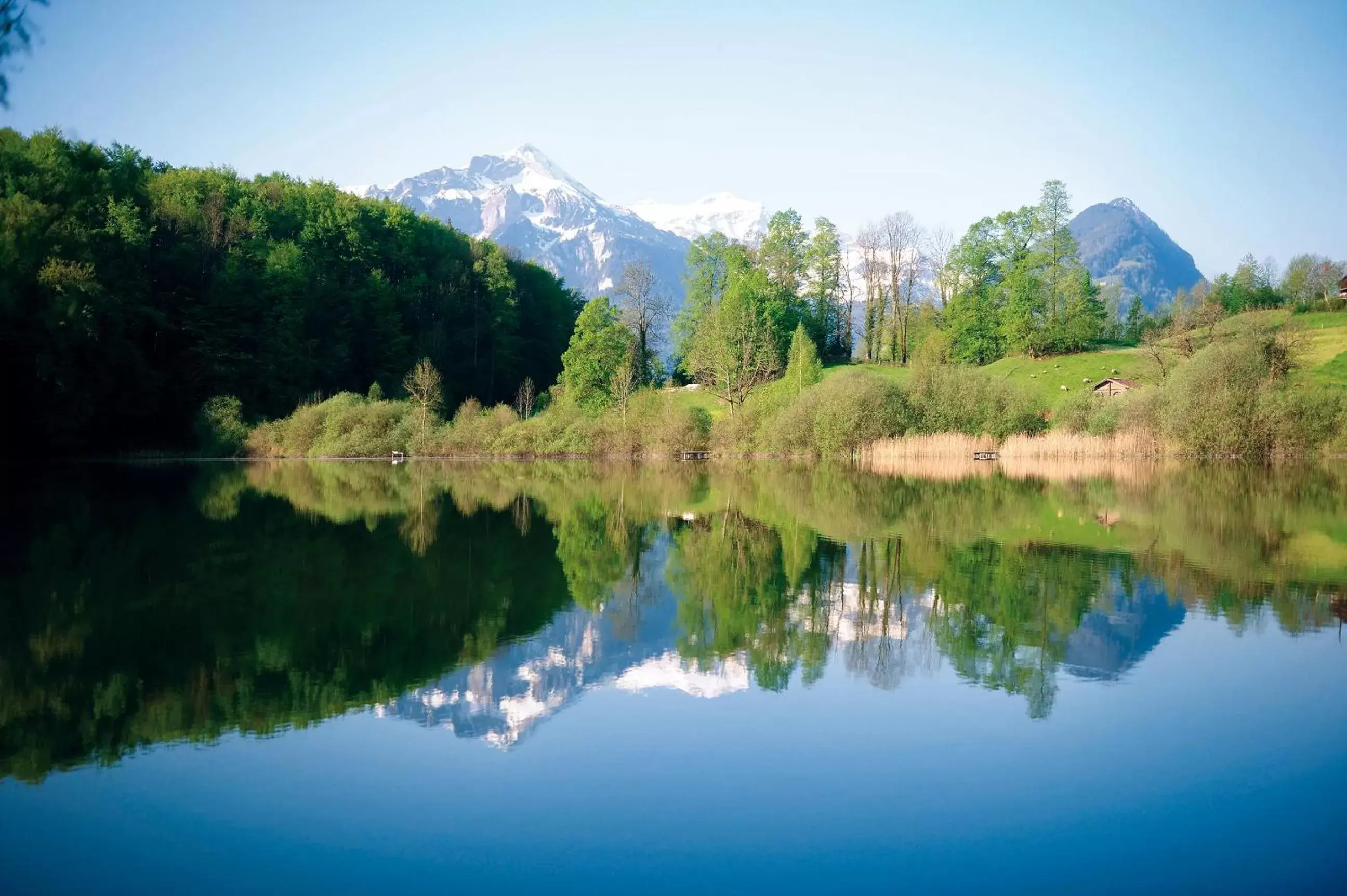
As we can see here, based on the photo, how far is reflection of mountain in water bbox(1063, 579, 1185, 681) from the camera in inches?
395

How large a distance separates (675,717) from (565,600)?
207 inches

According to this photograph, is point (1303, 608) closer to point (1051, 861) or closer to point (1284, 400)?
point (1051, 861)

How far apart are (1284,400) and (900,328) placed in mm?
40943

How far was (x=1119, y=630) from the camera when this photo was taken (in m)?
11.5

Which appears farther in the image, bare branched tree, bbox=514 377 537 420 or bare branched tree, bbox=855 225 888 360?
bare branched tree, bbox=855 225 888 360

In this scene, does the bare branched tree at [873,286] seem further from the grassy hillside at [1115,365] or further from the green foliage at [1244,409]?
the green foliage at [1244,409]

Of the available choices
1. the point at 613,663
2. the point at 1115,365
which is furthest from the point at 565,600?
the point at 1115,365

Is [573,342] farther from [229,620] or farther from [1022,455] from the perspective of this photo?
[229,620]

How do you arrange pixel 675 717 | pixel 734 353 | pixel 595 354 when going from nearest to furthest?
1. pixel 675 717
2. pixel 734 353
3. pixel 595 354

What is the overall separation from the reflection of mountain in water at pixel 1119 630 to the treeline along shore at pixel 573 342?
34.6 meters

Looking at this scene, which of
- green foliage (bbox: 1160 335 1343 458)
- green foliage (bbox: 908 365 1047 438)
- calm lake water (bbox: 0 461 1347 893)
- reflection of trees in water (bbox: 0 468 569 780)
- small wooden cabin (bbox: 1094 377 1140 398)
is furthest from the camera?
small wooden cabin (bbox: 1094 377 1140 398)

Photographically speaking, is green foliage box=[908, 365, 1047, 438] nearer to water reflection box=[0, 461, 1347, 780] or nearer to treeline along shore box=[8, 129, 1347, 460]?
treeline along shore box=[8, 129, 1347, 460]

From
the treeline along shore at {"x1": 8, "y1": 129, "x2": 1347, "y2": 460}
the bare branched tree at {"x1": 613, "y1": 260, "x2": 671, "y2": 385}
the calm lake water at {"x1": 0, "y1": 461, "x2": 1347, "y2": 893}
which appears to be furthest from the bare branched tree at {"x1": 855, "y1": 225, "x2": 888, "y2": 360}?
the calm lake water at {"x1": 0, "y1": 461, "x2": 1347, "y2": 893}

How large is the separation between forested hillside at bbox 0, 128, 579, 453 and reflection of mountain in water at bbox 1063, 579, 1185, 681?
4152 centimetres
